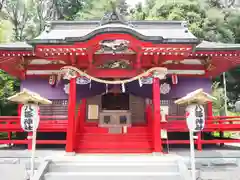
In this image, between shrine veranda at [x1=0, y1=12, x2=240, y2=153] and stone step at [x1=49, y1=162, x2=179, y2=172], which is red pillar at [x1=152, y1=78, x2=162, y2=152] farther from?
stone step at [x1=49, y1=162, x2=179, y2=172]

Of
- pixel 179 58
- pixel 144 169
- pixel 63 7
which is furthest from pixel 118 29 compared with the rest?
pixel 63 7

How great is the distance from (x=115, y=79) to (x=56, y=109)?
342 centimetres

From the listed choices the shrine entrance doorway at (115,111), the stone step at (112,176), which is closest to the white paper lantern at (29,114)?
the stone step at (112,176)

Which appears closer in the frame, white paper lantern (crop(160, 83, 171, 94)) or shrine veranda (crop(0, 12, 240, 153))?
shrine veranda (crop(0, 12, 240, 153))

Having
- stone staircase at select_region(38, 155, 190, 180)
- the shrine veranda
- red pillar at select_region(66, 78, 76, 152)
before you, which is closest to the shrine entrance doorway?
the shrine veranda

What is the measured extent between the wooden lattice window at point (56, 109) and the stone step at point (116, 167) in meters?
4.45

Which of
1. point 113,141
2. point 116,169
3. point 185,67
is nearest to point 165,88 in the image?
point 185,67

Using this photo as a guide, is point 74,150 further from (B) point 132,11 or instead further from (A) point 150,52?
(B) point 132,11

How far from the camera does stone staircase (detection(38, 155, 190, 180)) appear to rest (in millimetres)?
6738

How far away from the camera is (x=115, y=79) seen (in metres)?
10.1

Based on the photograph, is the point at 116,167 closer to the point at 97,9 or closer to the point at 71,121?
the point at 71,121

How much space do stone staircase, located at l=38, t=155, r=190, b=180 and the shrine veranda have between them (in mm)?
1525

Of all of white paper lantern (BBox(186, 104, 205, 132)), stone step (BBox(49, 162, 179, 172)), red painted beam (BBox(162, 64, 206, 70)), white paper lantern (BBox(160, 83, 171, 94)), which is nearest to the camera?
white paper lantern (BBox(186, 104, 205, 132))

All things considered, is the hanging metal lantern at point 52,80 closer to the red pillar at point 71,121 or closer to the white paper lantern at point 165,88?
the red pillar at point 71,121
